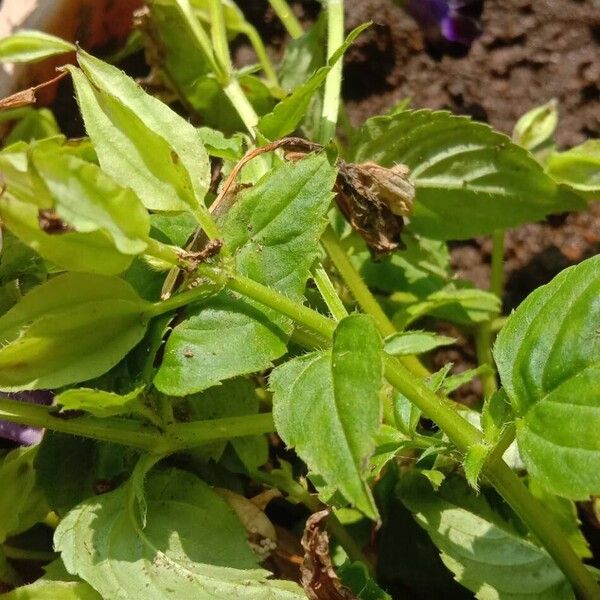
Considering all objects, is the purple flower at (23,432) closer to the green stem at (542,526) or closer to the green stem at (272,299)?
the green stem at (272,299)

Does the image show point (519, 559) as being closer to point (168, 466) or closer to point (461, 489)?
point (461, 489)

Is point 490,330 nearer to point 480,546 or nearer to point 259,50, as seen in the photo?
point 480,546

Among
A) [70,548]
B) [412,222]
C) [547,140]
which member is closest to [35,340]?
[70,548]

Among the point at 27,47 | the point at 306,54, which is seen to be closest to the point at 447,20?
the point at 306,54

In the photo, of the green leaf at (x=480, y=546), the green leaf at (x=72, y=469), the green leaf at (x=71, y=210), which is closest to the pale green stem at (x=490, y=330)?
the green leaf at (x=480, y=546)

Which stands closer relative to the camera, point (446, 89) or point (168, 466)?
point (168, 466)
